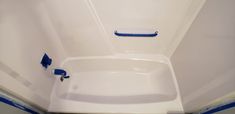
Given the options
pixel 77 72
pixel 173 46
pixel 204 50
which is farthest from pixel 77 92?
pixel 204 50

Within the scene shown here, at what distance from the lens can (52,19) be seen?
109 cm

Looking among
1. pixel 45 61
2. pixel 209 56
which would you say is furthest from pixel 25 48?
pixel 209 56

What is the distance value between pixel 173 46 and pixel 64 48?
1.01 metres

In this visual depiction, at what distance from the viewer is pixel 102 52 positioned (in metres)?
1.39

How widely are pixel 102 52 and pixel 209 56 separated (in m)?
0.89

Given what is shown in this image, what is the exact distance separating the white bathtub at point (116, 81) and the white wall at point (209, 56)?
0.25 metres

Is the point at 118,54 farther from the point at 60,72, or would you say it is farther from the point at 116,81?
the point at 60,72

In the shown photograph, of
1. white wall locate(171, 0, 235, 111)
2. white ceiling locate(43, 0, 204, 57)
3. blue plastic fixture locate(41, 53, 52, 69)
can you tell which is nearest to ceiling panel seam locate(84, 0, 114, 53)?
white ceiling locate(43, 0, 204, 57)

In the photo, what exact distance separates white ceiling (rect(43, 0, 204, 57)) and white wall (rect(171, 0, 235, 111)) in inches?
5.4

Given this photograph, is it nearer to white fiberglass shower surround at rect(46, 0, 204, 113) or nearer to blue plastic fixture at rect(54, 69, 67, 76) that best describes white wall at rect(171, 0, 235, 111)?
white fiberglass shower surround at rect(46, 0, 204, 113)

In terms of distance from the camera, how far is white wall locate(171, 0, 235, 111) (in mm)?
656

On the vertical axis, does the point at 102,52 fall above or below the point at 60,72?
above

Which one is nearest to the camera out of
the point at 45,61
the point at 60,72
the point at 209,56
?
the point at 209,56

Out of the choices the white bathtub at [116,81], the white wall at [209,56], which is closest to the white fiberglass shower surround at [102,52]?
the white bathtub at [116,81]
